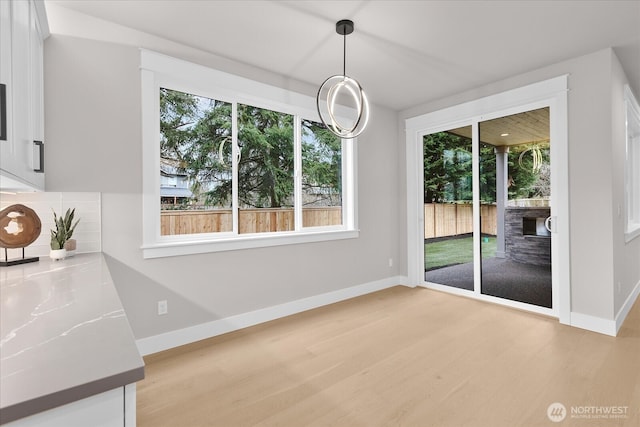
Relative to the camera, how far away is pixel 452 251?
4.31 m

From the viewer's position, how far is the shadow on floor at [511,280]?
11.3ft

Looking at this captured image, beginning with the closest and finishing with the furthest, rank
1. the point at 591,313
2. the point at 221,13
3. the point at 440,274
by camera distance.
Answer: the point at 221,13
the point at 591,313
the point at 440,274

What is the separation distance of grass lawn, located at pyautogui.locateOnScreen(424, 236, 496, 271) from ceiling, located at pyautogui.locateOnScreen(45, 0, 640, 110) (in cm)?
196

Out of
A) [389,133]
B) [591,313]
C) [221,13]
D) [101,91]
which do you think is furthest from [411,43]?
[591,313]

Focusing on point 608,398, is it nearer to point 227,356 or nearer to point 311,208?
point 227,356

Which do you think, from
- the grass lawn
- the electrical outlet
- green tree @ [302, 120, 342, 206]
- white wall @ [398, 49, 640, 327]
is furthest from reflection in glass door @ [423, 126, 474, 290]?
the electrical outlet

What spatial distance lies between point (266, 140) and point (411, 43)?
65.6 inches

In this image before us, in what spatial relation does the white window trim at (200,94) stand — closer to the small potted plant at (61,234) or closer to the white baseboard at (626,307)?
the small potted plant at (61,234)

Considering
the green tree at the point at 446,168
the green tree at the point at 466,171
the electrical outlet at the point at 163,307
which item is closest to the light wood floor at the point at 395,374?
the electrical outlet at the point at 163,307

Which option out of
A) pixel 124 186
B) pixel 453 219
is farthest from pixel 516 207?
pixel 124 186

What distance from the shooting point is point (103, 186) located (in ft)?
7.91

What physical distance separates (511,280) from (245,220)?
10.3 feet

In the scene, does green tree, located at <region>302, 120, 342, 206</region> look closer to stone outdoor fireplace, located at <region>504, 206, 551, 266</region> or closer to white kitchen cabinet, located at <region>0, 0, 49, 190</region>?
stone outdoor fireplace, located at <region>504, 206, 551, 266</region>

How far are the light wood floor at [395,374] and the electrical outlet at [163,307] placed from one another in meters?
0.33
